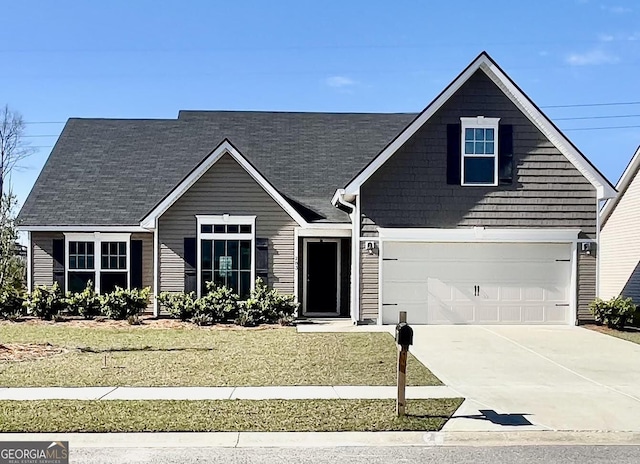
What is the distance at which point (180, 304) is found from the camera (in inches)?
698

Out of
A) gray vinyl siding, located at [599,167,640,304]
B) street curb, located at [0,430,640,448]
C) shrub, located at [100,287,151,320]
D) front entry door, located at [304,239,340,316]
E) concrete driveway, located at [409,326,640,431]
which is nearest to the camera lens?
street curb, located at [0,430,640,448]

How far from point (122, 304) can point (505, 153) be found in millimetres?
11109

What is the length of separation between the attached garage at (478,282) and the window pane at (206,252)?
499cm

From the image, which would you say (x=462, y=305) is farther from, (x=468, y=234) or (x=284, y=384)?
(x=284, y=384)

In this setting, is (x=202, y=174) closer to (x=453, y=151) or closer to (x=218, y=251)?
(x=218, y=251)

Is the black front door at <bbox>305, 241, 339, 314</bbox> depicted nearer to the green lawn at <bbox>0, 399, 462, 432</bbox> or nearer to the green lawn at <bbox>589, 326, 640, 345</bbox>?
the green lawn at <bbox>589, 326, 640, 345</bbox>

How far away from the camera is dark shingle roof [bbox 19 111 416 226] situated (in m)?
20.0

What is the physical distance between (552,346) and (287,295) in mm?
7159

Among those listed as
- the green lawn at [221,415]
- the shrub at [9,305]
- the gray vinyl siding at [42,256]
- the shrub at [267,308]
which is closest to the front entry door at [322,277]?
the shrub at [267,308]

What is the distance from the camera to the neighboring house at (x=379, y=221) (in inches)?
682

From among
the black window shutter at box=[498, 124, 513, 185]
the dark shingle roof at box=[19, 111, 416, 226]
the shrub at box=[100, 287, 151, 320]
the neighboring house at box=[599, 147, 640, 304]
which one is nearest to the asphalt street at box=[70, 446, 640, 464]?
the black window shutter at box=[498, 124, 513, 185]

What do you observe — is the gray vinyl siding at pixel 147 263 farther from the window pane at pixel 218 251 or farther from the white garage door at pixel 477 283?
the white garage door at pixel 477 283

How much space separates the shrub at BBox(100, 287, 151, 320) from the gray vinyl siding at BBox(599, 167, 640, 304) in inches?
599

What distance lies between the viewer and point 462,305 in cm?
1755
